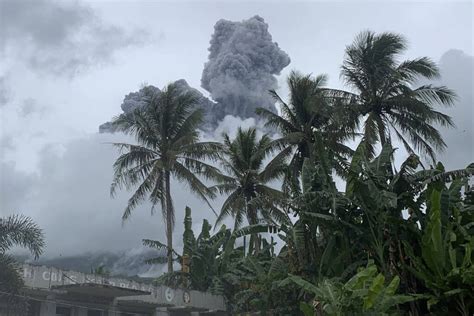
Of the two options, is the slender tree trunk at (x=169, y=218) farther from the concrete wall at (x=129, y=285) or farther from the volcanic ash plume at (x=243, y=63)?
the volcanic ash plume at (x=243, y=63)

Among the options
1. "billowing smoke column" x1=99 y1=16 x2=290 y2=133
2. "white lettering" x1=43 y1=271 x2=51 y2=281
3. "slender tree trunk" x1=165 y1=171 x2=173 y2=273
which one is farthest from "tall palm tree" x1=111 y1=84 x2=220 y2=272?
"billowing smoke column" x1=99 y1=16 x2=290 y2=133

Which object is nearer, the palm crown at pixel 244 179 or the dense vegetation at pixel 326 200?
the dense vegetation at pixel 326 200

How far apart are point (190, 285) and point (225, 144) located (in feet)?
27.1

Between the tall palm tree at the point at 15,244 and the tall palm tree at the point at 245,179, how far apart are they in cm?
1143

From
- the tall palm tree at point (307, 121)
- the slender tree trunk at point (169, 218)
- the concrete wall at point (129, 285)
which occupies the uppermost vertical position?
the tall palm tree at point (307, 121)

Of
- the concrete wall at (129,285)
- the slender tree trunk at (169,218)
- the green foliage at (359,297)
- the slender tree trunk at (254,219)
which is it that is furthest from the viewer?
the slender tree trunk at (254,219)

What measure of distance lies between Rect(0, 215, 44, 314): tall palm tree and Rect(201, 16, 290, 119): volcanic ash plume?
111881mm

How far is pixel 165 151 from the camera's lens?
1116 inches

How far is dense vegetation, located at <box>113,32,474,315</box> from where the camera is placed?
572 inches

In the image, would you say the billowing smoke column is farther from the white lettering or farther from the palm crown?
the white lettering

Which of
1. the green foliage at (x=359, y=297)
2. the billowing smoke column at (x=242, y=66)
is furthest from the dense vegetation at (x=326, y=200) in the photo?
the billowing smoke column at (x=242, y=66)

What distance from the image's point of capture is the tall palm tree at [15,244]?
1869 cm

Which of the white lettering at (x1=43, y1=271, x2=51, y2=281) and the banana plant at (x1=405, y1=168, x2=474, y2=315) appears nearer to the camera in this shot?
the banana plant at (x1=405, y1=168, x2=474, y2=315)

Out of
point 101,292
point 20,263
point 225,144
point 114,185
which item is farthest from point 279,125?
point 20,263
